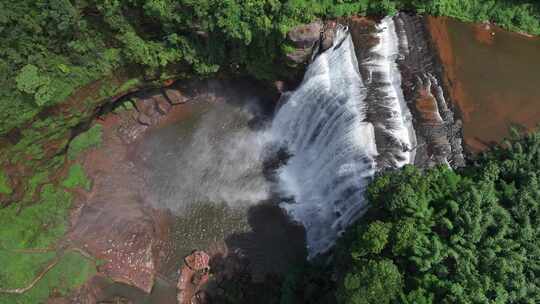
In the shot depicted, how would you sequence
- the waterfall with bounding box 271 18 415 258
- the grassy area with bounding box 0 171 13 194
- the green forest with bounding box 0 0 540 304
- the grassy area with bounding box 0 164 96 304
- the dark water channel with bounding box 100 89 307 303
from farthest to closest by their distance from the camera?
the dark water channel with bounding box 100 89 307 303 < the grassy area with bounding box 0 171 13 194 < the grassy area with bounding box 0 164 96 304 < the waterfall with bounding box 271 18 415 258 < the green forest with bounding box 0 0 540 304

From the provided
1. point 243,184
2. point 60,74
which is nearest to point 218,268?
point 243,184

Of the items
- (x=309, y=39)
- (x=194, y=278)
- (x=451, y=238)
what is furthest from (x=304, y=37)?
(x=194, y=278)

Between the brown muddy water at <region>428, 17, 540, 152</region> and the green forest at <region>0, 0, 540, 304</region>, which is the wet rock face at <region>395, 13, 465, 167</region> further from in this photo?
the green forest at <region>0, 0, 540, 304</region>

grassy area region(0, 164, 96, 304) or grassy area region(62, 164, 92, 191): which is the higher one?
grassy area region(62, 164, 92, 191)

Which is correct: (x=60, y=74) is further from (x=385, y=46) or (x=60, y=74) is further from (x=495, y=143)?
(x=495, y=143)

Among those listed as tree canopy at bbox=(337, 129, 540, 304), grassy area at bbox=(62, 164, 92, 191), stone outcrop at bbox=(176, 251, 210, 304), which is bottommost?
stone outcrop at bbox=(176, 251, 210, 304)

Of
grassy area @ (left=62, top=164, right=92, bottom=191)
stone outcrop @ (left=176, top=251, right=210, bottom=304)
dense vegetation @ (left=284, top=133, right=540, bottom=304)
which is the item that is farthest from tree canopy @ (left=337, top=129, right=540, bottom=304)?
grassy area @ (left=62, top=164, right=92, bottom=191)
